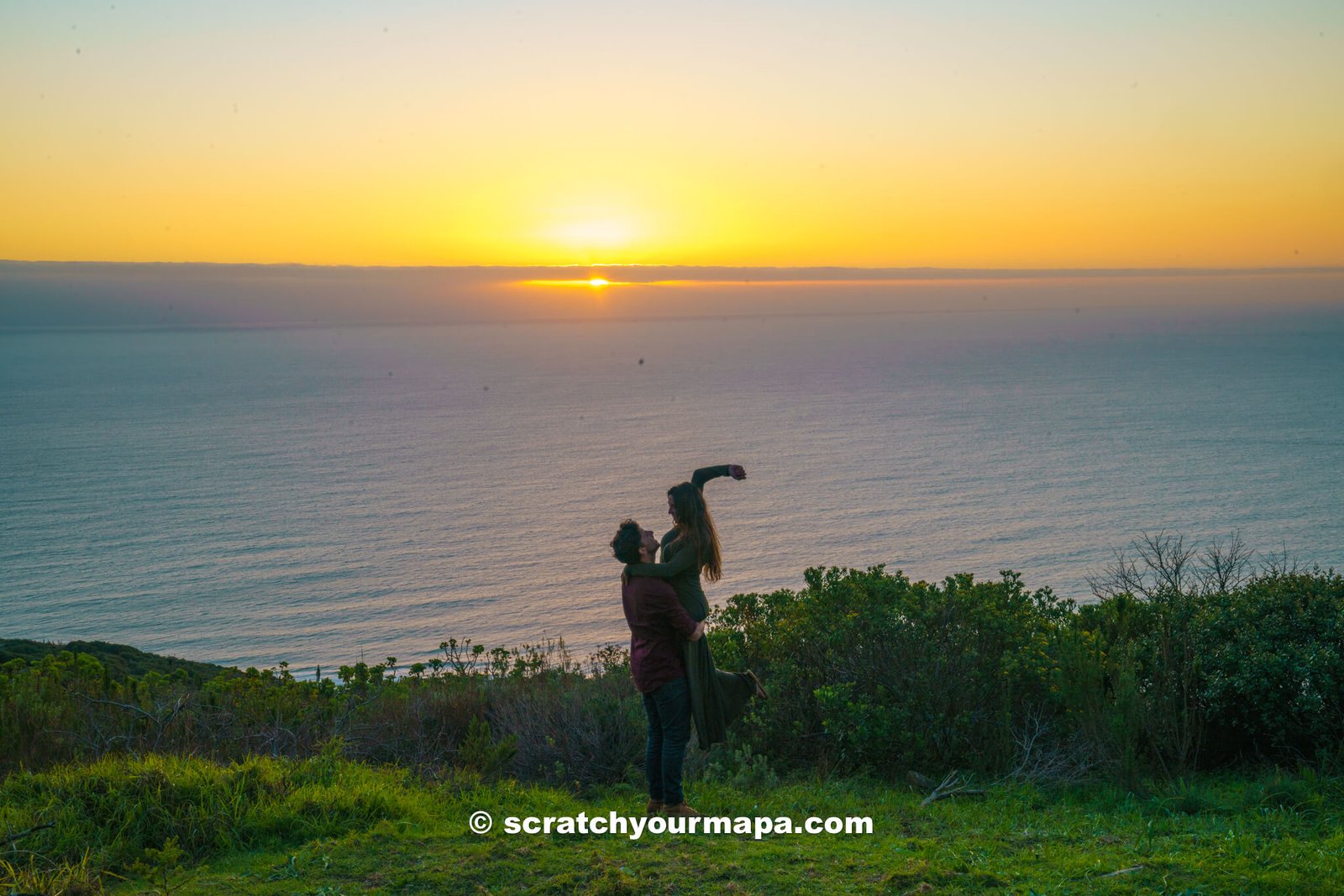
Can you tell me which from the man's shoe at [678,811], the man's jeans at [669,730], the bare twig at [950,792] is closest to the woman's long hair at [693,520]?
the man's jeans at [669,730]

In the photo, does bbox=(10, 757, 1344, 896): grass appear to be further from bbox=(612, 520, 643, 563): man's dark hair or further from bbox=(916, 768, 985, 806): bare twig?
bbox=(612, 520, 643, 563): man's dark hair

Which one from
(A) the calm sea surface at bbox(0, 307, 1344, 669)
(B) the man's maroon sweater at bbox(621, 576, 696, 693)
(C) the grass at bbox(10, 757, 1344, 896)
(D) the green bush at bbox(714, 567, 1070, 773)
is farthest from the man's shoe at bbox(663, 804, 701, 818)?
(A) the calm sea surface at bbox(0, 307, 1344, 669)

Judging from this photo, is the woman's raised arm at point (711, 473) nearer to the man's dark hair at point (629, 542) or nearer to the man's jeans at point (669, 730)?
the man's dark hair at point (629, 542)

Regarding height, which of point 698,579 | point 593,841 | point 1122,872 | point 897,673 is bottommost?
point 1122,872

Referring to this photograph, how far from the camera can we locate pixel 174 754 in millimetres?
7414

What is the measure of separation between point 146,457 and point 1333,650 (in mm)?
71539

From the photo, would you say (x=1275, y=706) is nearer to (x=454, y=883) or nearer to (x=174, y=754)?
(x=454, y=883)

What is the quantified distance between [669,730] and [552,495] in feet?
156

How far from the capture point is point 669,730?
248 inches

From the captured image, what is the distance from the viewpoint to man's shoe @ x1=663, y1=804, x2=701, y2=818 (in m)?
6.32

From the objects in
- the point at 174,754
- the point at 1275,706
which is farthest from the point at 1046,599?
the point at 174,754

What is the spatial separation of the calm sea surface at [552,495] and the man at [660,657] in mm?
22521

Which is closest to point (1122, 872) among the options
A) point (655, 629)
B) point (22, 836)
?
point (655, 629)

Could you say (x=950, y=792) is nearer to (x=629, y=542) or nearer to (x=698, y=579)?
(x=698, y=579)
